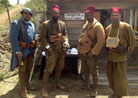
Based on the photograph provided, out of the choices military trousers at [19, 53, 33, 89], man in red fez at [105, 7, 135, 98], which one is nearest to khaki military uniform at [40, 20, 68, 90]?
military trousers at [19, 53, 33, 89]

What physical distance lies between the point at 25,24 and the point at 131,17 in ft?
15.1

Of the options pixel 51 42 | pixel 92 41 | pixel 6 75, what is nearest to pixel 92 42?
pixel 92 41

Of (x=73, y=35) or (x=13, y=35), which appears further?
(x=73, y=35)

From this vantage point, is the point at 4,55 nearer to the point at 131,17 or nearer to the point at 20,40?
the point at 20,40

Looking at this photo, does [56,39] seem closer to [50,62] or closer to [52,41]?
[52,41]

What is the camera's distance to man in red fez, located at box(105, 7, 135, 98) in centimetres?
376

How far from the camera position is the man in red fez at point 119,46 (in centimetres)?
376

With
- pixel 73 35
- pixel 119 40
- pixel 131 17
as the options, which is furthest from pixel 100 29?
pixel 131 17

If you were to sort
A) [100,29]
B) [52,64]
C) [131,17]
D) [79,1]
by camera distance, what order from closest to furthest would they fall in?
[100,29], [52,64], [79,1], [131,17]

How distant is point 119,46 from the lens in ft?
12.4

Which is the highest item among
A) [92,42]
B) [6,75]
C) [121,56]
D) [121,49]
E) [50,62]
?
[92,42]

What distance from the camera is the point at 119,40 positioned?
379 centimetres

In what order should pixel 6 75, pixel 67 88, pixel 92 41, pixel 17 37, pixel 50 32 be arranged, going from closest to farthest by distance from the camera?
1. pixel 17 37
2. pixel 92 41
3. pixel 50 32
4. pixel 67 88
5. pixel 6 75

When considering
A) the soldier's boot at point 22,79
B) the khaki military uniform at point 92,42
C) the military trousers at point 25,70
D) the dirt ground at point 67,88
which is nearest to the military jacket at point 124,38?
the khaki military uniform at point 92,42
